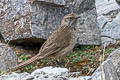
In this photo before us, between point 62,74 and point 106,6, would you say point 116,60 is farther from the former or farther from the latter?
point 106,6

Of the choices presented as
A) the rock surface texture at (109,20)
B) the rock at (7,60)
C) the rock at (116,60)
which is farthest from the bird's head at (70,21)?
the rock surface texture at (109,20)

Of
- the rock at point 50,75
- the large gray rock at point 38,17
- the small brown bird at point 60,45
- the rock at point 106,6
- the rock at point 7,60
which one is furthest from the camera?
the rock at point 106,6

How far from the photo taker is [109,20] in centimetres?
978

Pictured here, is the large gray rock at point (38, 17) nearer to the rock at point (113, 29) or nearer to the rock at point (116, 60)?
the rock at point (113, 29)

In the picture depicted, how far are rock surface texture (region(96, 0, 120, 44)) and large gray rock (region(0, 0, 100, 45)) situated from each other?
704 millimetres

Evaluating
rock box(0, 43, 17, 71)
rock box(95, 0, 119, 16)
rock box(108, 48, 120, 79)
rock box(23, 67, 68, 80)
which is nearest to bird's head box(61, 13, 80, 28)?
rock box(0, 43, 17, 71)

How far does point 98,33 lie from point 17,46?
1931 mm

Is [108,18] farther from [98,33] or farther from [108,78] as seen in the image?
[108,78]

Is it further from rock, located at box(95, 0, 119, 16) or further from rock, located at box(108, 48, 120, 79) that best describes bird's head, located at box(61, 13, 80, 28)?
rock, located at box(95, 0, 119, 16)

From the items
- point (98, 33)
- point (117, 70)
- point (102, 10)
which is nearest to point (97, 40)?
Result: point (98, 33)

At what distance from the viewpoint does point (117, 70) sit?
4.88m

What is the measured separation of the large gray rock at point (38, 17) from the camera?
794cm

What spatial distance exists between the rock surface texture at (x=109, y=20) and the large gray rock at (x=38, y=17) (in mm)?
704

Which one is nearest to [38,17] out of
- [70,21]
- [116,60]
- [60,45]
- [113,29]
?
[70,21]
